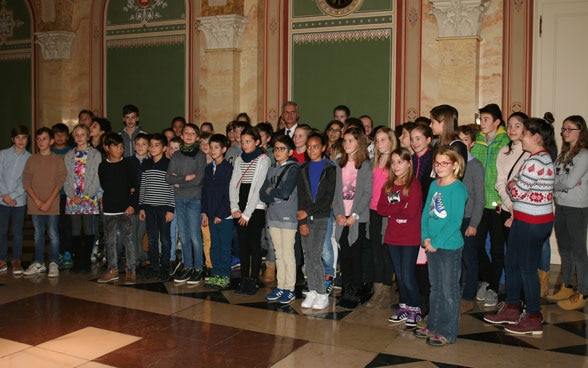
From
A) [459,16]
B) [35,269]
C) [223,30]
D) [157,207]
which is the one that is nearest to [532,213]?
[157,207]

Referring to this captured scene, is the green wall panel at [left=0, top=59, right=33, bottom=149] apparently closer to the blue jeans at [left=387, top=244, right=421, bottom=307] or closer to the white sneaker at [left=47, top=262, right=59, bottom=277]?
the white sneaker at [left=47, top=262, right=59, bottom=277]

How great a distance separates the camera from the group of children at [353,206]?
4863 millimetres

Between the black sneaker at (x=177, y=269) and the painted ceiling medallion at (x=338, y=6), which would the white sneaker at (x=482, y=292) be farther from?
the painted ceiling medallion at (x=338, y=6)

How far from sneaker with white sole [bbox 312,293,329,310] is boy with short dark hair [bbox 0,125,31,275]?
3.61 meters

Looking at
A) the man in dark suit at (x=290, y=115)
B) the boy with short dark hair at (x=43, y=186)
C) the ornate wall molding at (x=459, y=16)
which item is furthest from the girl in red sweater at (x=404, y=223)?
the boy with short dark hair at (x=43, y=186)

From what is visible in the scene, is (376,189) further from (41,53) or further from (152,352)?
(41,53)

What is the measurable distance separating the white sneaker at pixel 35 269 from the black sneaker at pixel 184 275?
1.64 meters

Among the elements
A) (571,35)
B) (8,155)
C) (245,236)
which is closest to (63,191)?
(8,155)

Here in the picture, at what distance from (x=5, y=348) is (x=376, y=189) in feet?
10.8

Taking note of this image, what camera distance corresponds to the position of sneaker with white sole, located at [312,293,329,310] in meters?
5.52

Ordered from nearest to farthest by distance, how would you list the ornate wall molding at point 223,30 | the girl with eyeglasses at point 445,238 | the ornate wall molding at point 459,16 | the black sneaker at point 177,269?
the girl with eyeglasses at point 445,238 < the black sneaker at point 177,269 < the ornate wall molding at point 459,16 < the ornate wall molding at point 223,30

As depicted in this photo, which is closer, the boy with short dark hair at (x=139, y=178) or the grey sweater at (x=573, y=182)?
the grey sweater at (x=573, y=182)

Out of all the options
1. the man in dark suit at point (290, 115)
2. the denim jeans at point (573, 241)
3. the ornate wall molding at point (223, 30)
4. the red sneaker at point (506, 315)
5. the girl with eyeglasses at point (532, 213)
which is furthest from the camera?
the ornate wall molding at point (223, 30)

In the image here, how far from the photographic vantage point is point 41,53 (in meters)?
11.6
